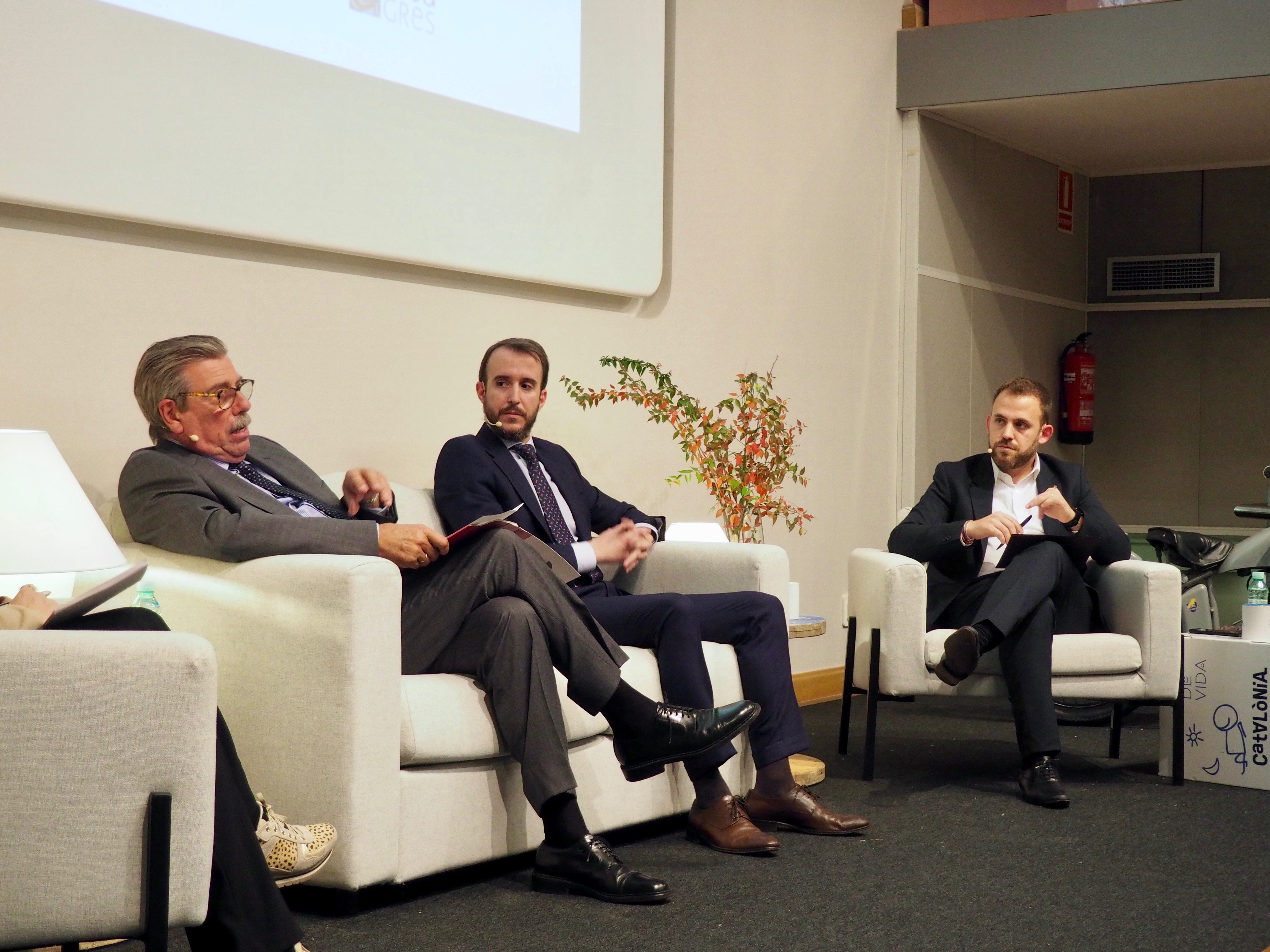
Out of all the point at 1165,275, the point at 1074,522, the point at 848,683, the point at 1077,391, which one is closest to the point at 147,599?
the point at 848,683

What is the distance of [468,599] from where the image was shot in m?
2.68

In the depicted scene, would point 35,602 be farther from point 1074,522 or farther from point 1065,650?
point 1074,522

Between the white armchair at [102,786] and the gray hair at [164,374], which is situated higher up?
the gray hair at [164,374]

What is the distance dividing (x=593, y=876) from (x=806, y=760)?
1.28 meters

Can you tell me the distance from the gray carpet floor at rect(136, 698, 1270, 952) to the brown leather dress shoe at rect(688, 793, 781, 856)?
0.03 m

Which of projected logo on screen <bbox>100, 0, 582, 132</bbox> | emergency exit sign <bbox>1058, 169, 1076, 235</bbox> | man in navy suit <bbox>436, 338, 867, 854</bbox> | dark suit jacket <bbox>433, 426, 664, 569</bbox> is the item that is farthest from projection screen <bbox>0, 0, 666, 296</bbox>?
emergency exit sign <bbox>1058, 169, 1076, 235</bbox>

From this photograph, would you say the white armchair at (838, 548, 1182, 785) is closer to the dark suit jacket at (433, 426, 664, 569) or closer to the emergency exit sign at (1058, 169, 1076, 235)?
the dark suit jacket at (433, 426, 664, 569)

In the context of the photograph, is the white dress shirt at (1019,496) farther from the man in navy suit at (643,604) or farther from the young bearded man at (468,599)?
the young bearded man at (468,599)

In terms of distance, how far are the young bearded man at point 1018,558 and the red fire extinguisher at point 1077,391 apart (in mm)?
2959

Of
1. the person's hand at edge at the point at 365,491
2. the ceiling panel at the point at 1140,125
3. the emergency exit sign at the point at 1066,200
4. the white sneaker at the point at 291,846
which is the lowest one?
the white sneaker at the point at 291,846

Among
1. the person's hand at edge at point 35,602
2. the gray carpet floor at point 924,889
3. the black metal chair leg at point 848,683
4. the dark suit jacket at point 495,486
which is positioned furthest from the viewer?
the black metal chair leg at point 848,683

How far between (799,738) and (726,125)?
256cm

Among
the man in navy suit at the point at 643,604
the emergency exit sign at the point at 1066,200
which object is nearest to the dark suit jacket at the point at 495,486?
the man in navy suit at the point at 643,604

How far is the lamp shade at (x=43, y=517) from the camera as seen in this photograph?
220 cm
